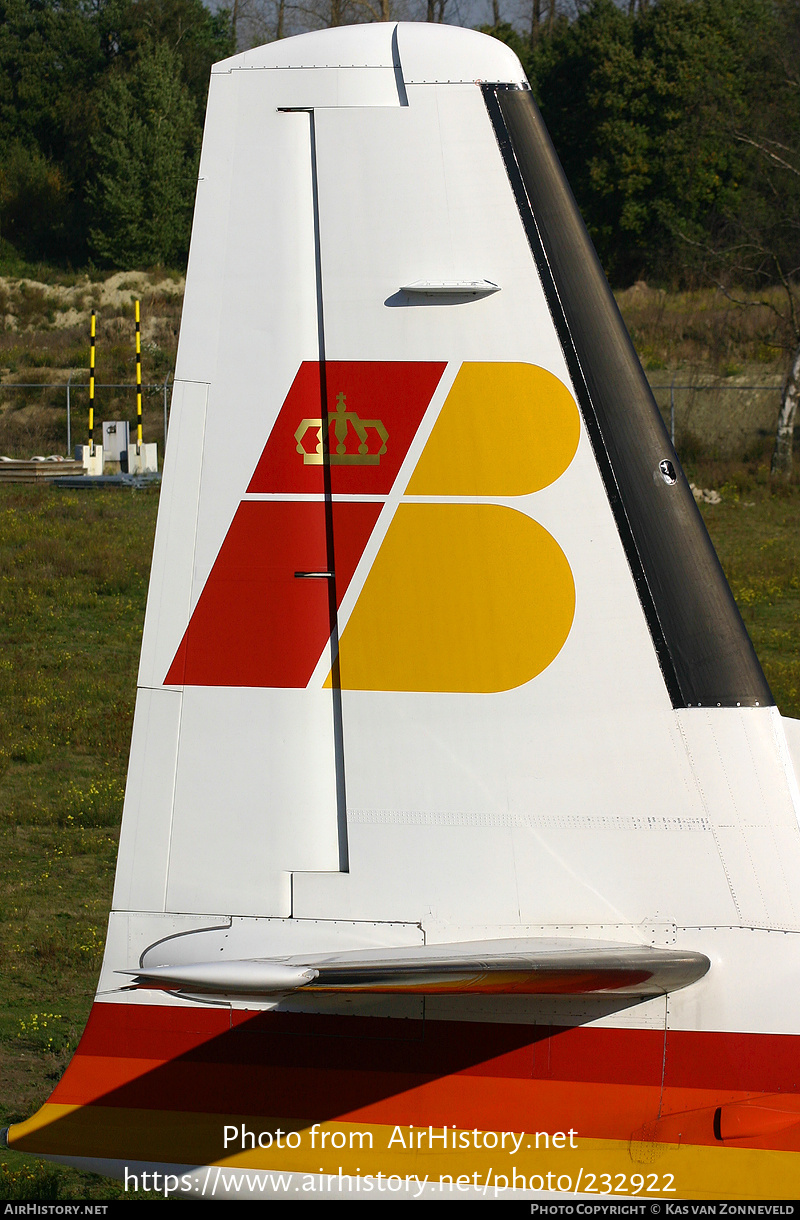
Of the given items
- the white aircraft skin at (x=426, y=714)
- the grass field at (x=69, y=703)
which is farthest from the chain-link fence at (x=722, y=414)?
the white aircraft skin at (x=426, y=714)

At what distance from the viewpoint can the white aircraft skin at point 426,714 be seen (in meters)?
2.23

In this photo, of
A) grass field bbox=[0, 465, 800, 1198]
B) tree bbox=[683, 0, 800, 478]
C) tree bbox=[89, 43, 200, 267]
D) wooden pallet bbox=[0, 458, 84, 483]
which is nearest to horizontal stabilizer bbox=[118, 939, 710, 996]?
grass field bbox=[0, 465, 800, 1198]

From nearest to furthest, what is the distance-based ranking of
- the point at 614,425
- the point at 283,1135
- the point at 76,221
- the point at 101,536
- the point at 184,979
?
the point at 184,979, the point at 283,1135, the point at 614,425, the point at 101,536, the point at 76,221

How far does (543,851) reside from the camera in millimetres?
2383

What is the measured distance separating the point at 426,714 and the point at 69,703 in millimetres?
8952

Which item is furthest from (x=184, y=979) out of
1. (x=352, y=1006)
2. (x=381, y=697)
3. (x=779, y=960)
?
(x=779, y=960)

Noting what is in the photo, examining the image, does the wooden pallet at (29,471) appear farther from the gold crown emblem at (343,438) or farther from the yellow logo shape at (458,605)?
the yellow logo shape at (458,605)

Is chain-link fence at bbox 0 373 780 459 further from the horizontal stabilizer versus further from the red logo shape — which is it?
the horizontal stabilizer

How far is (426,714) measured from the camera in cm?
246

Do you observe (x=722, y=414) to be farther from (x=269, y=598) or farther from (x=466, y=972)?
(x=466, y=972)
